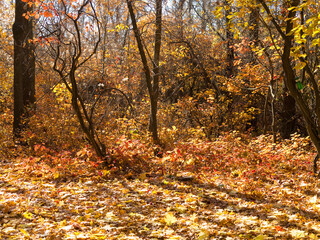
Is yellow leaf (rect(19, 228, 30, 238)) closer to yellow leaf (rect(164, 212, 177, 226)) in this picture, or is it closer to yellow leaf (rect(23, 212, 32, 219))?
yellow leaf (rect(23, 212, 32, 219))

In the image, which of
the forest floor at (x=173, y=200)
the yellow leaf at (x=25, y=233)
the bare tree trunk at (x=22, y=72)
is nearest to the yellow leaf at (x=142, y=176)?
the forest floor at (x=173, y=200)

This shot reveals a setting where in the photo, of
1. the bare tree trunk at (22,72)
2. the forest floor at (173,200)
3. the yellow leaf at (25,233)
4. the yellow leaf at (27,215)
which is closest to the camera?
the yellow leaf at (25,233)

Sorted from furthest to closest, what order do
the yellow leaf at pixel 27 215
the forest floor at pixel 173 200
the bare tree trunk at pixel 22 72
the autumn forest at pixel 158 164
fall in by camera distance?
the bare tree trunk at pixel 22 72 < the yellow leaf at pixel 27 215 < the autumn forest at pixel 158 164 < the forest floor at pixel 173 200

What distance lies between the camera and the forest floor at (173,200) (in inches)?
148

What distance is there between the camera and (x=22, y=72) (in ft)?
31.4

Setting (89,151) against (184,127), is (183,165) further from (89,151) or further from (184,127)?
(184,127)

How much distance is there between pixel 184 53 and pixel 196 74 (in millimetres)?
1532

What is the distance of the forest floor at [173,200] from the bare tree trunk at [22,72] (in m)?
2.31

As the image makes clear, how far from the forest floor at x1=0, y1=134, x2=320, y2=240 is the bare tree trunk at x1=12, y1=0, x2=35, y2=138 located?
7.56 ft

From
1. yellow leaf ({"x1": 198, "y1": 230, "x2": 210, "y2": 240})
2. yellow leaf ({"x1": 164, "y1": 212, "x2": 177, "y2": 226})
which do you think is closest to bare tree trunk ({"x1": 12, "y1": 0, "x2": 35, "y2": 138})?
yellow leaf ({"x1": 164, "y1": 212, "x2": 177, "y2": 226})

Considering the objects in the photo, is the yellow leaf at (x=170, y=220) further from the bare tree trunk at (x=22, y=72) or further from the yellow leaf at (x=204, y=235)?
the bare tree trunk at (x=22, y=72)

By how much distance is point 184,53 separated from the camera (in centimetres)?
1298

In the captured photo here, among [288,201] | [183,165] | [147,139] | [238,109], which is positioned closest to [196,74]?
[238,109]

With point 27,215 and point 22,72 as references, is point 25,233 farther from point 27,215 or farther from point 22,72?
point 22,72
